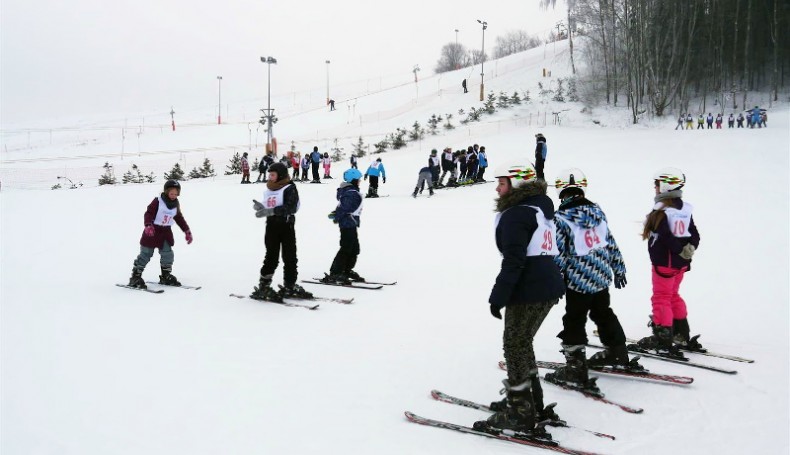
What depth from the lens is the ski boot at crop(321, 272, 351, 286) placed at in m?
8.37

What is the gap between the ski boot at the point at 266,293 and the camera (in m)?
7.29

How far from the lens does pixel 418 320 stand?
6656 mm

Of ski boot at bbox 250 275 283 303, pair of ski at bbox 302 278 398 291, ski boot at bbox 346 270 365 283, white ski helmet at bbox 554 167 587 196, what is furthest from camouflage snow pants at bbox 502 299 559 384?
ski boot at bbox 346 270 365 283

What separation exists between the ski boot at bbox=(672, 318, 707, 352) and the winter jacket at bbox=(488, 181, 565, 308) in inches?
99.9

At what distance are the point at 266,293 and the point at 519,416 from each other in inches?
180

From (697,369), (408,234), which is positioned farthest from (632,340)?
(408,234)

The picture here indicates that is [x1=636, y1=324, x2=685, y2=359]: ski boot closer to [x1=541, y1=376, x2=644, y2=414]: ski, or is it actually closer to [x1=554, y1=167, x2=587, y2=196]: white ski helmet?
[x1=541, y1=376, x2=644, y2=414]: ski

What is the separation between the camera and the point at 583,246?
4.34 metres

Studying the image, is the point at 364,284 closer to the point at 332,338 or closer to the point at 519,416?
the point at 332,338

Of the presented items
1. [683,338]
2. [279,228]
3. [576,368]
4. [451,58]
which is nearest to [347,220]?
[279,228]

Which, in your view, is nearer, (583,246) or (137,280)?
(583,246)

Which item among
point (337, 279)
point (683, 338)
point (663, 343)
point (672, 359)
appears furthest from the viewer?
point (337, 279)

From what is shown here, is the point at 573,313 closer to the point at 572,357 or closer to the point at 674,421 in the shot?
the point at 572,357

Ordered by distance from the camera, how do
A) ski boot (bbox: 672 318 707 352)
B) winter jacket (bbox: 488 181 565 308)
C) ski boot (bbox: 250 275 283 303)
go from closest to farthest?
winter jacket (bbox: 488 181 565 308)
ski boot (bbox: 672 318 707 352)
ski boot (bbox: 250 275 283 303)
